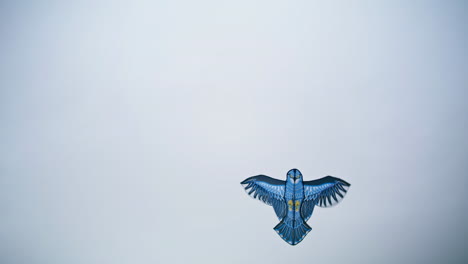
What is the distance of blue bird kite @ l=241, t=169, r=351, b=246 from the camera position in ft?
6.07

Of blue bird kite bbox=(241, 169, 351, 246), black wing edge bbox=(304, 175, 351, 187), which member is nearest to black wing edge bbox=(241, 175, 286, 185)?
blue bird kite bbox=(241, 169, 351, 246)

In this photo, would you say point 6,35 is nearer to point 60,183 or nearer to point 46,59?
point 46,59

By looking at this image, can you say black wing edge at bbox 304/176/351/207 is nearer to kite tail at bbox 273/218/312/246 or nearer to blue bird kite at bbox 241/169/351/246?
blue bird kite at bbox 241/169/351/246

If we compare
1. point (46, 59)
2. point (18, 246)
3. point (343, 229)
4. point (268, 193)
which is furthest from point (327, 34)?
point (18, 246)

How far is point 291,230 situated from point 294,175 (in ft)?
1.05

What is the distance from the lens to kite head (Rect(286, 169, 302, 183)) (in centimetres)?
188

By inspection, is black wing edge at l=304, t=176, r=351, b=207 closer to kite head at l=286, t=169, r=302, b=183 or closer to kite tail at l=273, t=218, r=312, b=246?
kite head at l=286, t=169, r=302, b=183

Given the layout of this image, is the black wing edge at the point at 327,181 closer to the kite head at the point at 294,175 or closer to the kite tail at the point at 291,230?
the kite head at the point at 294,175

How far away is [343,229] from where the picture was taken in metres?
1.95

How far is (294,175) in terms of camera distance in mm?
1885

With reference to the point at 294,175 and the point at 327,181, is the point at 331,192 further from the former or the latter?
the point at 294,175

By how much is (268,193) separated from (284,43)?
0.87 m

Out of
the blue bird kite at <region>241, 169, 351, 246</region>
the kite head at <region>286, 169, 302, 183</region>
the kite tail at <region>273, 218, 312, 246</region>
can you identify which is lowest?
the kite tail at <region>273, 218, 312, 246</region>

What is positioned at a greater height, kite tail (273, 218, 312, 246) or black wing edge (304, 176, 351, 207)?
black wing edge (304, 176, 351, 207)
